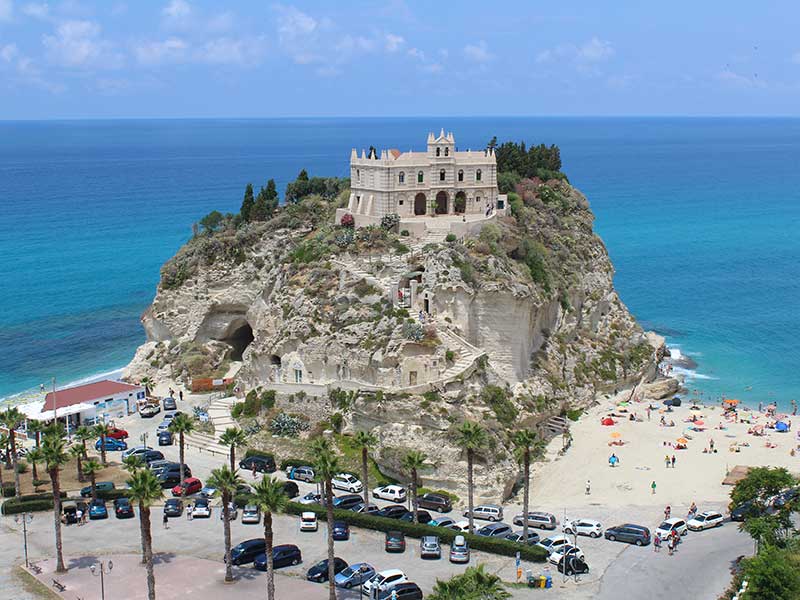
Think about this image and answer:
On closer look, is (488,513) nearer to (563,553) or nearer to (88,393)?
(563,553)

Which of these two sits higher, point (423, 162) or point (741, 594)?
point (423, 162)

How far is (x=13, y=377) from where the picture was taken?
84.2 metres

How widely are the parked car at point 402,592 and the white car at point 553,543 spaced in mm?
8199

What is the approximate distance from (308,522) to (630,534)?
16716mm

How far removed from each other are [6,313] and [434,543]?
7184 centimetres

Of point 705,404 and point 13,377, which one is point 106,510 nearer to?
point 13,377

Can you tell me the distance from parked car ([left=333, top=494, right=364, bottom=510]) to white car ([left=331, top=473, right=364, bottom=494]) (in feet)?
6.57

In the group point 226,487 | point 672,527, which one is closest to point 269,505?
point 226,487

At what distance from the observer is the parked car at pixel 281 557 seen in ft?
151

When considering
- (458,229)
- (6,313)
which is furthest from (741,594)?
(6,313)

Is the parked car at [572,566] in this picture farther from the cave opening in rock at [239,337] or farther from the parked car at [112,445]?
the cave opening in rock at [239,337]

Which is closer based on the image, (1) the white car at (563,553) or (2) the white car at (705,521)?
(1) the white car at (563,553)

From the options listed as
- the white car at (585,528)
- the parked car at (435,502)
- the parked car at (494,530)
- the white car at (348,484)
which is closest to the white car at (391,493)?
the white car at (348,484)

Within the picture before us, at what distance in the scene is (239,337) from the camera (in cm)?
8475
